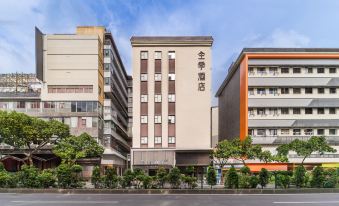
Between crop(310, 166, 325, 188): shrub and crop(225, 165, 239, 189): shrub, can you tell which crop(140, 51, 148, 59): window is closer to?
crop(225, 165, 239, 189): shrub

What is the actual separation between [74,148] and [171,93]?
1428 centimetres

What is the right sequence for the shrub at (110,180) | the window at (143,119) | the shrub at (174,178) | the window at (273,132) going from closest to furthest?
the shrub at (174,178) → the shrub at (110,180) → the window at (143,119) → the window at (273,132)

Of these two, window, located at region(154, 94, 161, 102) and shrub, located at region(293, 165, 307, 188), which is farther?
window, located at region(154, 94, 161, 102)

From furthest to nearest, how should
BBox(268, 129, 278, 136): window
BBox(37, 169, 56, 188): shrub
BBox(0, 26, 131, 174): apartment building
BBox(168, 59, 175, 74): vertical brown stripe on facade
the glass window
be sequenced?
BBox(268, 129, 278, 136): window, BBox(0, 26, 131, 174): apartment building, BBox(168, 59, 175, 74): vertical brown stripe on facade, the glass window, BBox(37, 169, 56, 188): shrub

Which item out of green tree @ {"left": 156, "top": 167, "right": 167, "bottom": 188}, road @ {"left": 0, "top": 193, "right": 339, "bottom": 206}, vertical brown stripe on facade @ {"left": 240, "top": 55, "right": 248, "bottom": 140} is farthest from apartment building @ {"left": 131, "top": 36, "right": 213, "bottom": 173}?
road @ {"left": 0, "top": 193, "right": 339, "bottom": 206}

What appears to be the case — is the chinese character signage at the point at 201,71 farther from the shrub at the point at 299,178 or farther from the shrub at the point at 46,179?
the shrub at the point at 46,179

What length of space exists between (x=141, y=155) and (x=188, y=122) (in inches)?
293

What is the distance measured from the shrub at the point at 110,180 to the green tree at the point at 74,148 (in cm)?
2487

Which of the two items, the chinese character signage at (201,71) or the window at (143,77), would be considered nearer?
the chinese character signage at (201,71)

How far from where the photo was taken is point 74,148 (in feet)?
182

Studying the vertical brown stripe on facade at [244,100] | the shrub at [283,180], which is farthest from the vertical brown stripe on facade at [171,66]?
the shrub at [283,180]

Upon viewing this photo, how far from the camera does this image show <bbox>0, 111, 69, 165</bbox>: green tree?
52812 millimetres

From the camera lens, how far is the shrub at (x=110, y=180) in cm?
3073

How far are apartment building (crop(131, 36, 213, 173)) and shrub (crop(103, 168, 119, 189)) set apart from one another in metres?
26.5
